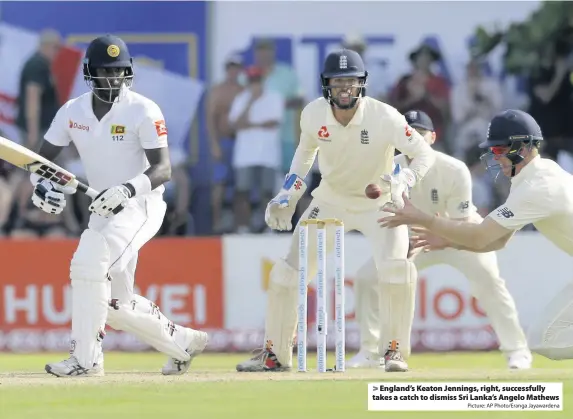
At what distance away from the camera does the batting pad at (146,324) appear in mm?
8617

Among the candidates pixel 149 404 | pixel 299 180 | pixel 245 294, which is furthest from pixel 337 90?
pixel 245 294

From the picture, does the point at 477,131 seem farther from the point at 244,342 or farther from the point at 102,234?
the point at 102,234

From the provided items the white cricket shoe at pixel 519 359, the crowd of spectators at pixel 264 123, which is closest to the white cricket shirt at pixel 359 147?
the white cricket shoe at pixel 519 359

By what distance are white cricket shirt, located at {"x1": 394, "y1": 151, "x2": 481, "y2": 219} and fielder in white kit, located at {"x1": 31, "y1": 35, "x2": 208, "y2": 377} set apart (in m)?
2.60

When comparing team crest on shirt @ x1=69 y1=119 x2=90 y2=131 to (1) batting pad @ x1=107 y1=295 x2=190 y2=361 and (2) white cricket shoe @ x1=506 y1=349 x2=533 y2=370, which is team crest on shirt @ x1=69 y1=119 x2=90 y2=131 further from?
(2) white cricket shoe @ x1=506 y1=349 x2=533 y2=370

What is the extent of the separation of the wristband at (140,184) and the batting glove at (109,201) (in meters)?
0.10

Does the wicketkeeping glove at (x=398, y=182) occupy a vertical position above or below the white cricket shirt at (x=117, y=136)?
below

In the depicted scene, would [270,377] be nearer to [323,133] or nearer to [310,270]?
[310,270]

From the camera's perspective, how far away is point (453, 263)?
10.9 meters

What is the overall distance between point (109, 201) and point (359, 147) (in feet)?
5.60

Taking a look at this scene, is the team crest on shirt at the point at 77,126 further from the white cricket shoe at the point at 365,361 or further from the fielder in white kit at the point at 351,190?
the white cricket shoe at the point at 365,361

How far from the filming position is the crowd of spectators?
13.7 meters
